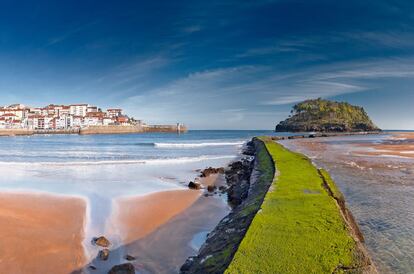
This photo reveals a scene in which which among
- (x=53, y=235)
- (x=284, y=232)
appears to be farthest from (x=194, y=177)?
(x=284, y=232)

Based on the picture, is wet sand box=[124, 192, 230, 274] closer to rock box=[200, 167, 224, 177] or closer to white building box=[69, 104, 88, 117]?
rock box=[200, 167, 224, 177]

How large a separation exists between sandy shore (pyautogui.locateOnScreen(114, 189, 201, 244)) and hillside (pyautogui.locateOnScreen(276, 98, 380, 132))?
12983cm

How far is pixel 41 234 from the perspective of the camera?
834cm

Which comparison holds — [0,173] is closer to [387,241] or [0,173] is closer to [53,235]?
[53,235]

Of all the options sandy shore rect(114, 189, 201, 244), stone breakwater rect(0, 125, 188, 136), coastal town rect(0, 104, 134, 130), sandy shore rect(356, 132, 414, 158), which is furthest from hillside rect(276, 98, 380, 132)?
sandy shore rect(114, 189, 201, 244)

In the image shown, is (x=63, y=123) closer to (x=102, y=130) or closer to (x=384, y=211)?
(x=102, y=130)

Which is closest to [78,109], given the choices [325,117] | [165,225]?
[325,117]

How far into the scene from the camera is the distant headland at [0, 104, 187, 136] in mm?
120625

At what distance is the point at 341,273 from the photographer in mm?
4195

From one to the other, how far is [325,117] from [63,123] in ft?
392

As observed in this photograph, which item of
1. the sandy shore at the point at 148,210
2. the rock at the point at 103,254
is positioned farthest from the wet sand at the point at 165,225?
the rock at the point at 103,254

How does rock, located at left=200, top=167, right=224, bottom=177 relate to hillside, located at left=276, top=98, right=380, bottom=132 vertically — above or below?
below

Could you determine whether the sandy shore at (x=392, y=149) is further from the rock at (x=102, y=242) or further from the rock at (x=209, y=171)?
the rock at (x=102, y=242)

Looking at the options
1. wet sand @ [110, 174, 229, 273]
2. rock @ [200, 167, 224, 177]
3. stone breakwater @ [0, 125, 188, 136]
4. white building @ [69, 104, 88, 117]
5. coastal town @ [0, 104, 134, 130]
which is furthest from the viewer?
white building @ [69, 104, 88, 117]
